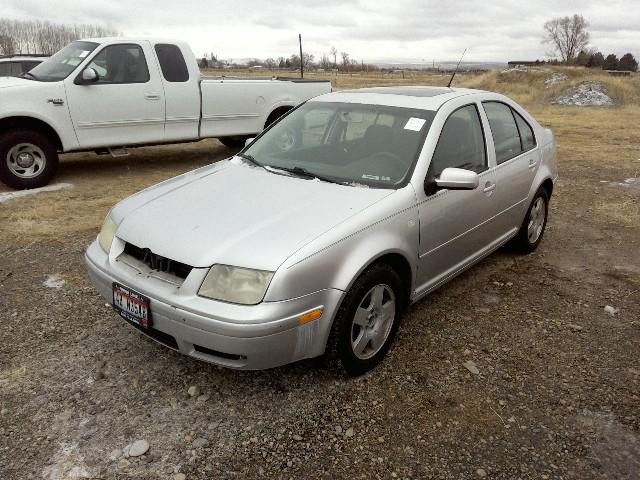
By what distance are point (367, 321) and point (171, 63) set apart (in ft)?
20.0

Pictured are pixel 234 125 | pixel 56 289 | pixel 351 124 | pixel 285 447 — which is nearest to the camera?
pixel 285 447

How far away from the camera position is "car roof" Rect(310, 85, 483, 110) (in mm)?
3699

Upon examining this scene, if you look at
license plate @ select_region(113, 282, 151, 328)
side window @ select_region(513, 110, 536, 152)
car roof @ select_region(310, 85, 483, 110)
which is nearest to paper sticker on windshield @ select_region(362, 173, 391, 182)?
car roof @ select_region(310, 85, 483, 110)

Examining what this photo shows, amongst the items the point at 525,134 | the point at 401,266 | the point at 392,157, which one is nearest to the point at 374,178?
the point at 392,157

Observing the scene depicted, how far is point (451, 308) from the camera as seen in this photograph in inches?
155

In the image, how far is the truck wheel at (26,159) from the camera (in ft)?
21.6

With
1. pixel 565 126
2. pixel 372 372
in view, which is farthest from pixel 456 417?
pixel 565 126

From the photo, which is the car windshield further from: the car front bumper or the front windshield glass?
the front windshield glass

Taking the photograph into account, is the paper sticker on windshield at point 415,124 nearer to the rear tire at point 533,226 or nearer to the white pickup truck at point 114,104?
the rear tire at point 533,226

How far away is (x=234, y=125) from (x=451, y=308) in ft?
18.1

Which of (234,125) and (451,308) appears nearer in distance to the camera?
(451,308)

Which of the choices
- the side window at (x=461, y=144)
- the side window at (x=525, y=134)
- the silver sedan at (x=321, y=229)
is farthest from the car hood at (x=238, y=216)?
the side window at (x=525, y=134)

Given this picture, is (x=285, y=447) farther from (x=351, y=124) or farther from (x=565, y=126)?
(x=565, y=126)

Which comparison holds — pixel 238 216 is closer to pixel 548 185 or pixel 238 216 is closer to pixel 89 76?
pixel 548 185
